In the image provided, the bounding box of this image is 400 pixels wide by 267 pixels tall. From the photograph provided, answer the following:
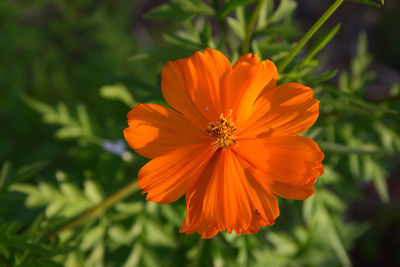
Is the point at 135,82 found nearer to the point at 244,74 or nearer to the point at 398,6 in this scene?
the point at 244,74

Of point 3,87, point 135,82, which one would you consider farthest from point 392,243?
point 3,87

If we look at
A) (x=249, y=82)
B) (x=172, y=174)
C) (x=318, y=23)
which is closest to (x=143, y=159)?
(x=172, y=174)

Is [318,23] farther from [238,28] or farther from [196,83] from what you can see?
[238,28]

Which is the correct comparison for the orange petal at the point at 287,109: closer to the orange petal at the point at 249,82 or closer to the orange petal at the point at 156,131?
the orange petal at the point at 249,82

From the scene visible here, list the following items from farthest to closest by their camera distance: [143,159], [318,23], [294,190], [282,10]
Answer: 1. [143,159]
2. [282,10]
3. [294,190]
4. [318,23]

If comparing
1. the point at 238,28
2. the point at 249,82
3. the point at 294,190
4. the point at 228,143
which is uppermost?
the point at 238,28

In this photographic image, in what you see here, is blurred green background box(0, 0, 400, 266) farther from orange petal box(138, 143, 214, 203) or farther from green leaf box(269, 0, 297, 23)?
orange petal box(138, 143, 214, 203)
